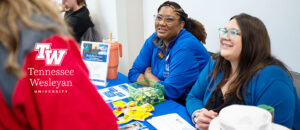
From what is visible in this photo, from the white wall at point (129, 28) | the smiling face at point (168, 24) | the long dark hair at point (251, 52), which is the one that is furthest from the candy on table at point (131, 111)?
the white wall at point (129, 28)

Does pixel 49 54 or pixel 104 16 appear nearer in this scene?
pixel 49 54

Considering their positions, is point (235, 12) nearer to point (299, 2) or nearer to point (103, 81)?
point (299, 2)

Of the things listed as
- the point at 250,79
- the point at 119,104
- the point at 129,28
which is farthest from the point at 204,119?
the point at 129,28

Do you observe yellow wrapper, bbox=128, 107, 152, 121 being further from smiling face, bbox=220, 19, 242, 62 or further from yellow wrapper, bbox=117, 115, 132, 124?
smiling face, bbox=220, 19, 242, 62

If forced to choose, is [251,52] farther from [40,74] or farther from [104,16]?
[104,16]

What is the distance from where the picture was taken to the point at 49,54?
19.6 inches

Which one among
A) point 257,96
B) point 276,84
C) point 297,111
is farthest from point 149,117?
point 297,111

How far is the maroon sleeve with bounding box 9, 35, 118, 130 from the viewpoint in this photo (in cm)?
49

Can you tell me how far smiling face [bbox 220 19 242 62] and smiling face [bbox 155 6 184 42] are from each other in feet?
2.45

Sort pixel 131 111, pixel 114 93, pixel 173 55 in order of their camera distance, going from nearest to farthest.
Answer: pixel 131 111, pixel 114 93, pixel 173 55

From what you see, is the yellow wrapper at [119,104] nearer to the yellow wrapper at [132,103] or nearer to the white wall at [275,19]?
the yellow wrapper at [132,103]

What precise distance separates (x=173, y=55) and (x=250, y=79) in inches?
32.6

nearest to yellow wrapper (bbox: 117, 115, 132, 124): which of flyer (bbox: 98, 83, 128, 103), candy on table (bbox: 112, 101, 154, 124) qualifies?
candy on table (bbox: 112, 101, 154, 124)

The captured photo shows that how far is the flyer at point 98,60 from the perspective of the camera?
217 centimetres
